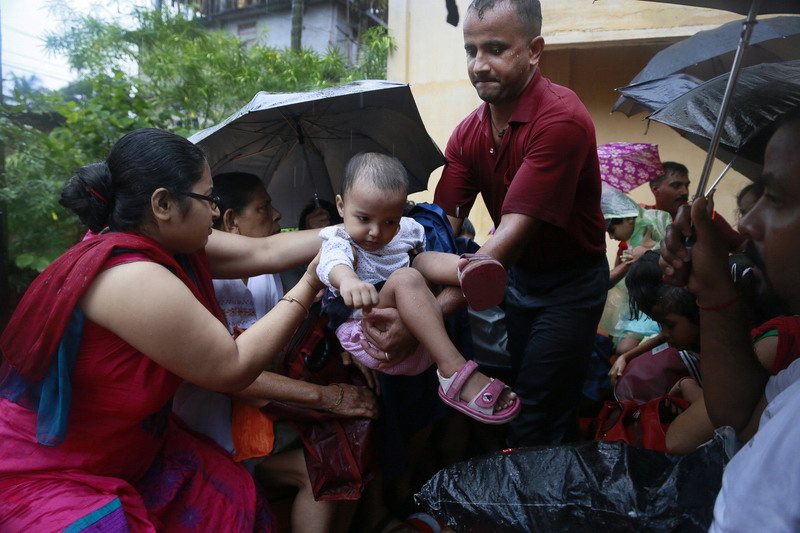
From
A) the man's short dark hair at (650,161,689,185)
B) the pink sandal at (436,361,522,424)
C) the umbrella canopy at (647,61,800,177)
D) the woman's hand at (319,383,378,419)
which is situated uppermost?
the umbrella canopy at (647,61,800,177)

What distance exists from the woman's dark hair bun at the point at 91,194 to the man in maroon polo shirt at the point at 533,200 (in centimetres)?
127

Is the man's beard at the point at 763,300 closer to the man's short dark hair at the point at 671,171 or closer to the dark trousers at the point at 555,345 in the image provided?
the dark trousers at the point at 555,345

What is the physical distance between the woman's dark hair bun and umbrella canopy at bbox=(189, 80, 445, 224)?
2.28 feet

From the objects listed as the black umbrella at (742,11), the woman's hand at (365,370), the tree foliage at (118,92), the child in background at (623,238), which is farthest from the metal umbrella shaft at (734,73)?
the tree foliage at (118,92)

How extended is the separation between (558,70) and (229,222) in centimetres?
542

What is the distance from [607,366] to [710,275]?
238 cm

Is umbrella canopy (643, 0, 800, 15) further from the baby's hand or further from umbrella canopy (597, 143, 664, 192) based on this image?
→ umbrella canopy (597, 143, 664, 192)

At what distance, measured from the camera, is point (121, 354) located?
5.85 feet

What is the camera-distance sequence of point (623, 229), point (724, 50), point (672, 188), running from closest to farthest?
point (724, 50)
point (623, 229)
point (672, 188)

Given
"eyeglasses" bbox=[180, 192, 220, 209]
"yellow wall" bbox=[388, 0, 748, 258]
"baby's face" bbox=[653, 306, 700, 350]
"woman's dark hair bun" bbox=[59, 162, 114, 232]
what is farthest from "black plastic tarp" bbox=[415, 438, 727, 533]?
"yellow wall" bbox=[388, 0, 748, 258]

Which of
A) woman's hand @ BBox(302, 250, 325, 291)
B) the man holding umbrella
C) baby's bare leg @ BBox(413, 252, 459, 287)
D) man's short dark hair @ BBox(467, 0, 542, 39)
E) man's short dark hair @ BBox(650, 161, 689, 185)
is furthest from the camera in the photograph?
man's short dark hair @ BBox(650, 161, 689, 185)

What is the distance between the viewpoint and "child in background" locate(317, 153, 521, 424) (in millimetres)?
1970

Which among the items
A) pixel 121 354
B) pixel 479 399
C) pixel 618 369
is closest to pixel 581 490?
pixel 479 399

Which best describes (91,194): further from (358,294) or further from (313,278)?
(358,294)
